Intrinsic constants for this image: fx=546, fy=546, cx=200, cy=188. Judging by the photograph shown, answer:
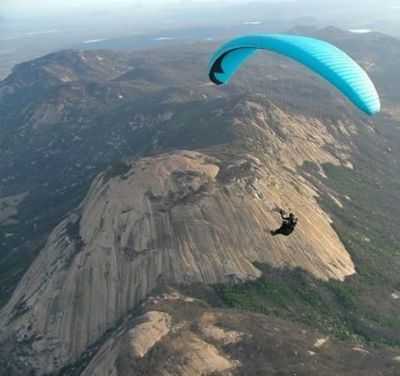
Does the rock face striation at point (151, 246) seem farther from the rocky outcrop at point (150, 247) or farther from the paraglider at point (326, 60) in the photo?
the paraglider at point (326, 60)

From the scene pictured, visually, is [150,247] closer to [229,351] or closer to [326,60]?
[229,351]

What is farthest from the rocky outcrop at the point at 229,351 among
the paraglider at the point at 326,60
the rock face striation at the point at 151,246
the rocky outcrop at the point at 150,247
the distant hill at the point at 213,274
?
the paraglider at the point at 326,60

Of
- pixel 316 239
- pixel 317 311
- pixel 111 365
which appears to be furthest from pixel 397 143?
pixel 111 365

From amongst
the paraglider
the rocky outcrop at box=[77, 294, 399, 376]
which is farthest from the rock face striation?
the paraglider

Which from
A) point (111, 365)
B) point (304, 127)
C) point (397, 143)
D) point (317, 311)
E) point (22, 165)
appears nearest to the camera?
point (111, 365)

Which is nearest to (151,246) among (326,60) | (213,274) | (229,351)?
(213,274)

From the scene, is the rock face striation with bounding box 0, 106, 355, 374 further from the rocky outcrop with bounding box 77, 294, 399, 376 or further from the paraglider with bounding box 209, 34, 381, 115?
the paraglider with bounding box 209, 34, 381, 115

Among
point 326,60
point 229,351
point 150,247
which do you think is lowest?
point 150,247

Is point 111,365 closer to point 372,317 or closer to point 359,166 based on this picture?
point 372,317
